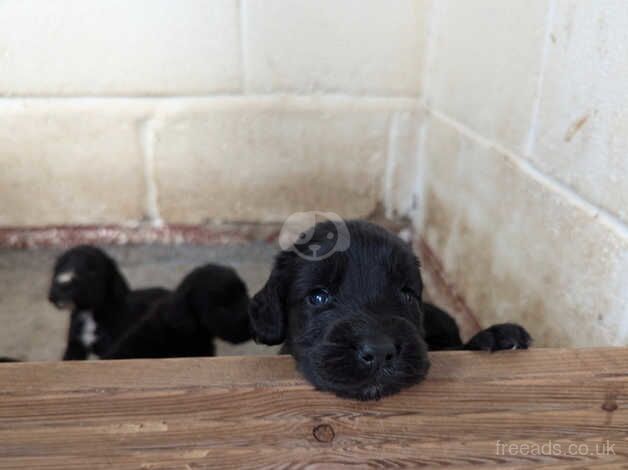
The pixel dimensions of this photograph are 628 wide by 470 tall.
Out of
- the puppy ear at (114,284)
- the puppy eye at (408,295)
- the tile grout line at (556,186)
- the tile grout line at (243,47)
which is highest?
the tile grout line at (243,47)

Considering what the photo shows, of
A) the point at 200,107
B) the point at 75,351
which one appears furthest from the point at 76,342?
the point at 200,107

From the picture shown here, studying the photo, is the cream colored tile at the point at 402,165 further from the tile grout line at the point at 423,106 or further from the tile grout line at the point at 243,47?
the tile grout line at the point at 243,47

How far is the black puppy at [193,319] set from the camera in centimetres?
253

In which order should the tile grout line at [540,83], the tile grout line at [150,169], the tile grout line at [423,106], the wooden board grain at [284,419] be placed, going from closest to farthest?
the wooden board grain at [284,419] → the tile grout line at [540,83] → the tile grout line at [423,106] → the tile grout line at [150,169]

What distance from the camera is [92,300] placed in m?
2.80

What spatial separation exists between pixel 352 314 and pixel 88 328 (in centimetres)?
193

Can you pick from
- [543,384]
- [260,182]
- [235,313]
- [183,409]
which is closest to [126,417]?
[183,409]

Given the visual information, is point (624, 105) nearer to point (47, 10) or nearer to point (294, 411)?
point (294, 411)

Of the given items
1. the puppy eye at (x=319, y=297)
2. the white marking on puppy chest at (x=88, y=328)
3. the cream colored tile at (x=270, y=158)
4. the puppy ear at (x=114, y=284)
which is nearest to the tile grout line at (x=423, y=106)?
the cream colored tile at (x=270, y=158)

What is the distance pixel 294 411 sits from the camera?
47.8 inches

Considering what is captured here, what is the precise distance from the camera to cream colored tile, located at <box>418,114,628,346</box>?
1.84m

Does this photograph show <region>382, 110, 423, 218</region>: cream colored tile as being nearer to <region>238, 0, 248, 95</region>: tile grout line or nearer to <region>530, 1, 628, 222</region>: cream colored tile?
<region>238, 0, 248, 95</region>: tile grout line

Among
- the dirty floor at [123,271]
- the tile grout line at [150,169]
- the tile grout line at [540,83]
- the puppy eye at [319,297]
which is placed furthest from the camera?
the tile grout line at [150,169]

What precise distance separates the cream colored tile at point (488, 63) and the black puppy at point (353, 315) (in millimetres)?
1135
